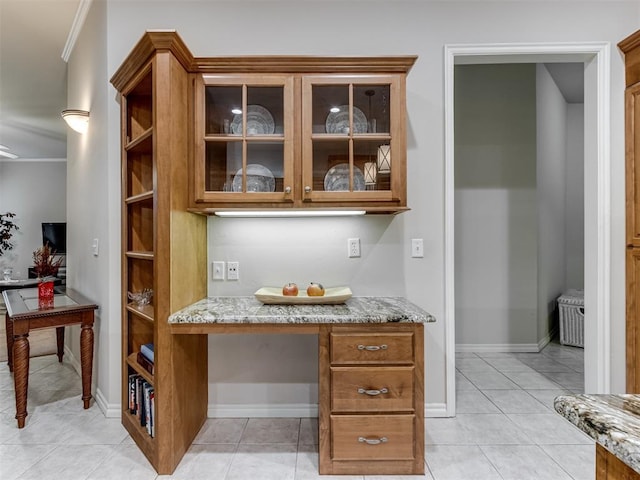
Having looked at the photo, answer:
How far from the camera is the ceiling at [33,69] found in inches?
112

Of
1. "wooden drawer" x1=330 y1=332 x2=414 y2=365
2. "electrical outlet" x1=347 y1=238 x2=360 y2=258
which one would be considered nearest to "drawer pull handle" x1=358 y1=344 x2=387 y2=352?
"wooden drawer" x1=330 y1=332 x2=414 y2=365

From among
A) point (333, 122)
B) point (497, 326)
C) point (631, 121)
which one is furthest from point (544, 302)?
point (333, 122)

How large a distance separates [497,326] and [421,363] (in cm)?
238

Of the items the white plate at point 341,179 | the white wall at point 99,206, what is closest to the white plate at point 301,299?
the white plate at point 341,179

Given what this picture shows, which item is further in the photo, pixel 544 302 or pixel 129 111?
pixel 544 302

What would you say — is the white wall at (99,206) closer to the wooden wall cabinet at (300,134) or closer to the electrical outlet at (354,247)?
the wooden wall cabinet at (300,134)

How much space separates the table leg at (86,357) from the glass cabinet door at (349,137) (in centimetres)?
180

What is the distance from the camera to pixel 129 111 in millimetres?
2236

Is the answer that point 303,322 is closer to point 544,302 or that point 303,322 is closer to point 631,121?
point 631,121

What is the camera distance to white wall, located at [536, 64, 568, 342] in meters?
3.73

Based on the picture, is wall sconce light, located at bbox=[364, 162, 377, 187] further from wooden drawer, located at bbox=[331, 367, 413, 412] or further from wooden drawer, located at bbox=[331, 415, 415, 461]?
wooden drawer, located at bbox=[331, 415, 415, 461]

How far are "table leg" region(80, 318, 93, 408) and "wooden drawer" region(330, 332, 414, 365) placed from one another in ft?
5.83

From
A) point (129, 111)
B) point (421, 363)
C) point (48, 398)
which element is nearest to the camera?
point (421, 363)

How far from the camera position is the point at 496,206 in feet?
12.1
